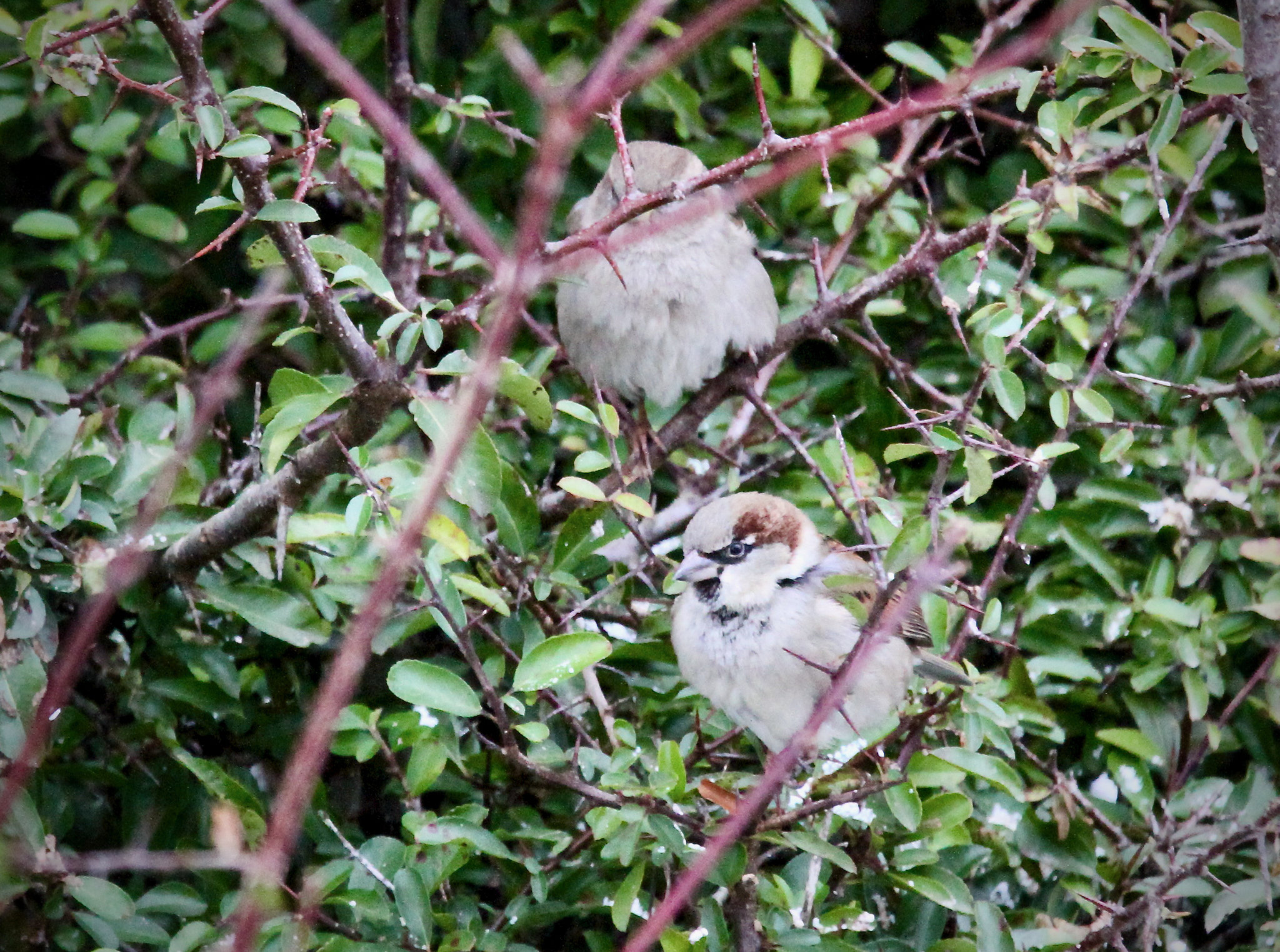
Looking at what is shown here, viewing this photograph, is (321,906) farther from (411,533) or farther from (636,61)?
(636,61)

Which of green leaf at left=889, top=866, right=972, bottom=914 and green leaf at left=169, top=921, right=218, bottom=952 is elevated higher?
green leaf at left=169, top=921, right=218, bottom=952

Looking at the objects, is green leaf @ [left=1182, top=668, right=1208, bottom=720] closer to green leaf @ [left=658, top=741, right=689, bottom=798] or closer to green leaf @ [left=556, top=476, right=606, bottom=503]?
green leaf @ [left=658, top=741, right=689, bottom=798]

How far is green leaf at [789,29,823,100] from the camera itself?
10.1 ft

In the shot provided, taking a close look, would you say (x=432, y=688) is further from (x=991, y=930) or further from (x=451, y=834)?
(x=991, y=930)

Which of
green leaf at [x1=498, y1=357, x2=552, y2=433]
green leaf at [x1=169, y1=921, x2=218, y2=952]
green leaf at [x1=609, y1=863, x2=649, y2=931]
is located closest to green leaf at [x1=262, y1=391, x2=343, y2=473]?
green leaf at [x1=498, y1=357, x2=552, y2=433]

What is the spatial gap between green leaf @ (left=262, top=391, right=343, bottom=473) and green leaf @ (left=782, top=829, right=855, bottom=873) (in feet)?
3.01

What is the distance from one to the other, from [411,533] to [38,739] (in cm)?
44

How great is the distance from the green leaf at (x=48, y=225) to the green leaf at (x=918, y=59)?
6.11 ft

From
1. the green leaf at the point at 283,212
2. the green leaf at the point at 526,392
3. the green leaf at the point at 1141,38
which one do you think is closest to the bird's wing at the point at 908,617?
the green leaf at the point at 526,392

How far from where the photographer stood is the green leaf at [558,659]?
192cm

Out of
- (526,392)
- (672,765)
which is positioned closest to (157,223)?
(526,392)

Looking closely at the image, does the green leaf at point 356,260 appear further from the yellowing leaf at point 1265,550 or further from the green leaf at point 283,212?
the yellowing leaf at point 1265,550

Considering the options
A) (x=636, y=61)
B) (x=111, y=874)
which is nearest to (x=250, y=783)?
(x=111, y=874)

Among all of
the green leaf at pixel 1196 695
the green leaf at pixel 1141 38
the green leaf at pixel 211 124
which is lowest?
the green leaf at pixel 1196 695
